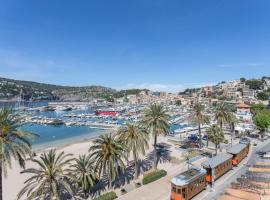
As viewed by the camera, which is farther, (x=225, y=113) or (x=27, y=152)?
(x=225, y=113)

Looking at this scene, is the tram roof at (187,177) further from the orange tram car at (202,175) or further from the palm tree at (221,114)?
the palm tree at (221,114)

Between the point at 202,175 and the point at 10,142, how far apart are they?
20792mm

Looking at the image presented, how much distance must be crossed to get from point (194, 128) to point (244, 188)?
56298 mm

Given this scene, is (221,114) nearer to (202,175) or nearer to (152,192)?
(202,175)

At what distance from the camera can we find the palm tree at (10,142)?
65.4ft

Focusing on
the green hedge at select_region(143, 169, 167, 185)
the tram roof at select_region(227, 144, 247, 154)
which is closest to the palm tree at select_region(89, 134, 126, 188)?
the green hedge at select_region(143, 169, 167, 185)

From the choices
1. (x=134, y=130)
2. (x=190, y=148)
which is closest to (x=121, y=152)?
(x=134, y=130)

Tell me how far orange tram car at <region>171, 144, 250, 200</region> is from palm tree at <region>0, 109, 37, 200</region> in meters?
14.9

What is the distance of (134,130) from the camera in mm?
34031

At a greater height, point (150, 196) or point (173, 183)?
point (173, 183)

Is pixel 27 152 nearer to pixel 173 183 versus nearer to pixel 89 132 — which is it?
pixel 173 183

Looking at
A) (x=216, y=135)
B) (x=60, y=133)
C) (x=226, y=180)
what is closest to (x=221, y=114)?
(x=216, y=135)

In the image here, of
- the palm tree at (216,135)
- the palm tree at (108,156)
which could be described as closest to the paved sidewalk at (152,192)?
the palm tree at (108,156)

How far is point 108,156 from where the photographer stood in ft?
97.6
